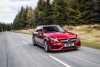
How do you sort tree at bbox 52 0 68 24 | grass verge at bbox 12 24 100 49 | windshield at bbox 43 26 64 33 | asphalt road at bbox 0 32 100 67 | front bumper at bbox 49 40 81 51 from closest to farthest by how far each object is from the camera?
1. asphalt road at bbox 0 32 100 67
2. front bumper at bbox 49 40 81 51
3. windshield at bbox 43 26 64 33
4. grass verge at bbox 12 24 100 49
5. tree at bbox 52 0 68 24

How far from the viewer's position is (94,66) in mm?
8055

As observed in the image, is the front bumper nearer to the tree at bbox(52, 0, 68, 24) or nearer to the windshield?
the windshield

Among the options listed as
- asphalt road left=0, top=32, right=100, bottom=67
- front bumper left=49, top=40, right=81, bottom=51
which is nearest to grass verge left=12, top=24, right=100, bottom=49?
front bumper left=49, top=40, right=81, bottom=51

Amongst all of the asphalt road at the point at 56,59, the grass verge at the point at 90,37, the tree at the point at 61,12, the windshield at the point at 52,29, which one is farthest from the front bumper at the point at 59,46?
the tree at the point at 61,12

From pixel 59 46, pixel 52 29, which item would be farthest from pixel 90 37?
pixel 59 46

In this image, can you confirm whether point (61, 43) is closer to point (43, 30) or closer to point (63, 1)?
point (43, 30)

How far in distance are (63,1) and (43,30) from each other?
4421cm

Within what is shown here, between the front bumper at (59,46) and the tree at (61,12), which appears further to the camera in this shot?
the tree at (61,12)

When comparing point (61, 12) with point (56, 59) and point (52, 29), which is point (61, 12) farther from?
point (56, 59)

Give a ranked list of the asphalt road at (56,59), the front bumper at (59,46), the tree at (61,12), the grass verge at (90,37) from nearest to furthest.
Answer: the asphalt road at (56,59)
the front bumper at (59,46)
the grass verge at (90,37)
the tree at (61,12)

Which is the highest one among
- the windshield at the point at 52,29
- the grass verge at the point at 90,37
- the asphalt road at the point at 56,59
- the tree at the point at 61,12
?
the tree at the point at 61,12

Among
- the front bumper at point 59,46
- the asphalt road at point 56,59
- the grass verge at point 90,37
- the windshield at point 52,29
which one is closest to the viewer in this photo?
the asphalt road at point 56,59

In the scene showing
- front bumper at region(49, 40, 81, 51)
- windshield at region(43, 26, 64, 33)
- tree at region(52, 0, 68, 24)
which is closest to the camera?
front bumper at region(49, 40, 81, 51)

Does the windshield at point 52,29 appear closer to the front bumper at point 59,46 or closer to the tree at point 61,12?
the front bumper at point 59,46
